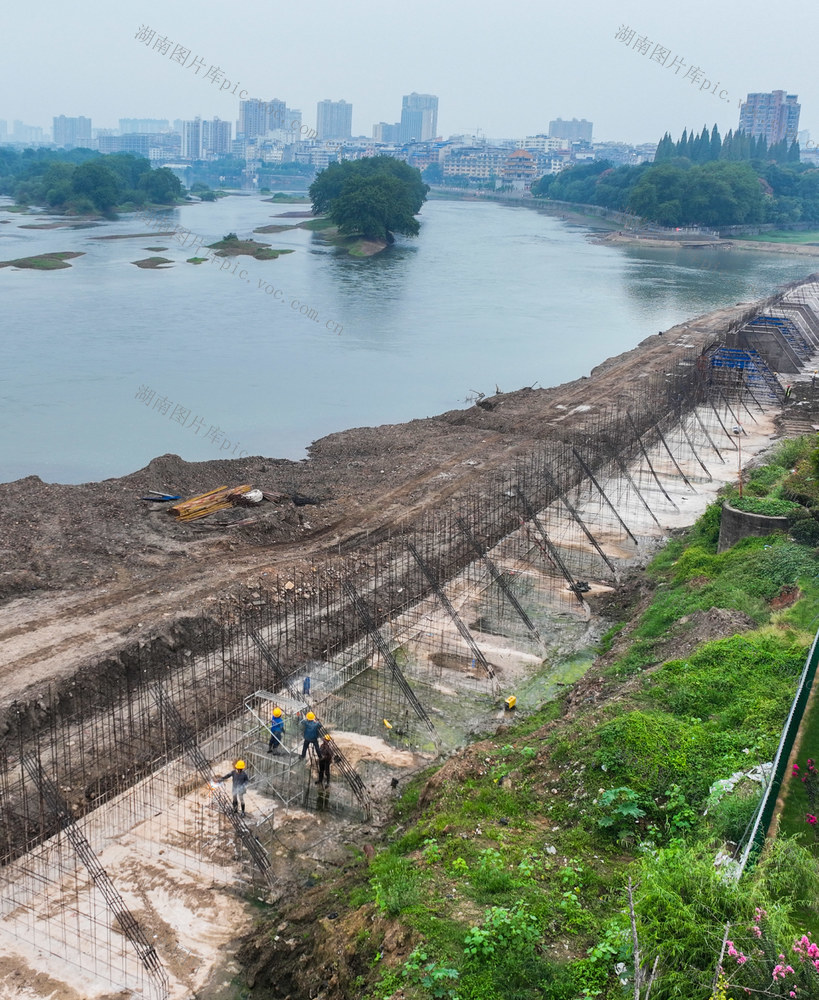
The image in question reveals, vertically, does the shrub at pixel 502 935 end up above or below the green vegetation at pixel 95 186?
below

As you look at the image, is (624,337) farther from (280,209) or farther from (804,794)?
(280,209)

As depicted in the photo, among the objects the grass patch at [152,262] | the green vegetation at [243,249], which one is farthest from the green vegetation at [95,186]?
the grass patch at [152,262]

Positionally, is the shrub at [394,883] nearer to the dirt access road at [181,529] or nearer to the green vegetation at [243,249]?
the dirt access road at [181,529]

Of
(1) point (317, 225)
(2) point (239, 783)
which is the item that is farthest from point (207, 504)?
(1) point (317, 225)

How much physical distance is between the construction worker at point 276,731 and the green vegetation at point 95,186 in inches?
4466

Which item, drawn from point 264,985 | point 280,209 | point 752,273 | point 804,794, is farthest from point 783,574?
point 280,209

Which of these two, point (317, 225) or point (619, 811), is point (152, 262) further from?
point (619, 811)

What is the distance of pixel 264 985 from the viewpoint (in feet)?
36.3

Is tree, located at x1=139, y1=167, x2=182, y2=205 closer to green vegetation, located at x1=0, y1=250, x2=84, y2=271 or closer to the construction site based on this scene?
green vegetation, located at x1=0, y1=250, x2=84, y2=271

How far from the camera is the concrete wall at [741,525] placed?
73.8 feet

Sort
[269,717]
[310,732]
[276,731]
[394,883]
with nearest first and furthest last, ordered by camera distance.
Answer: [394,883], [310,732], [276,731], [269,717]

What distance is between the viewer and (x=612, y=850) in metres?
11.8

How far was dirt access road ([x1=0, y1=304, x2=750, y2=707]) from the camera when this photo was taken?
19.2 metres

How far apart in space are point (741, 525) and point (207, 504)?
1379 cm
